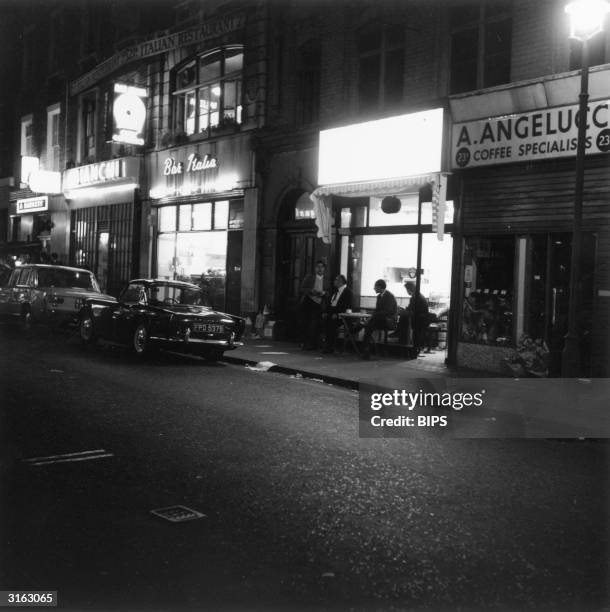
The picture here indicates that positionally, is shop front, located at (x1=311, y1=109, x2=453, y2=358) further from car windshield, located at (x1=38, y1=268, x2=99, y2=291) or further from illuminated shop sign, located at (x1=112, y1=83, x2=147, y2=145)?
illuminated shop sign, located at (x1=112, y1=83, x2=147, y2=145)

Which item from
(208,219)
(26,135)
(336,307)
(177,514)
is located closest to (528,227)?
(336,307)

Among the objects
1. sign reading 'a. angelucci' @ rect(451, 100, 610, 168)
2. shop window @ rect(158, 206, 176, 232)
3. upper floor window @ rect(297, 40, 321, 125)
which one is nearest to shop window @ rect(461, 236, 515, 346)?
sign reading 'a. angelucci' @ rect(451, 100, 610, 168)

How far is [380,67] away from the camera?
57.8 ft

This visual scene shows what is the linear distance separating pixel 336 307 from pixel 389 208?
8.50 ft

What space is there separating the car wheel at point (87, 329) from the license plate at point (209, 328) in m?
3.53

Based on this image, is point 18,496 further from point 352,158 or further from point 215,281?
point 215,281

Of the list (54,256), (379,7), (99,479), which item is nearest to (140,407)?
(99,479)

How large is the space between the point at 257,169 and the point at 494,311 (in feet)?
28.4

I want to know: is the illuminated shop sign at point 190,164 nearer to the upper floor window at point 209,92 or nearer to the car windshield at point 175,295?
the upper floor window at point 209,92

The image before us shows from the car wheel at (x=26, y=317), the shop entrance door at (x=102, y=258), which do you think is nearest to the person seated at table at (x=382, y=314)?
the car wheel at (x=26, y=317)

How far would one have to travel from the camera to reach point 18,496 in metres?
5.66

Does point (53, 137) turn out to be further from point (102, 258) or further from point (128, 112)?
point (128, 112)

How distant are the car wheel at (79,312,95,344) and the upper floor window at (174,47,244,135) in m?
8.08

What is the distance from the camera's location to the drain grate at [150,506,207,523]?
528 cm
